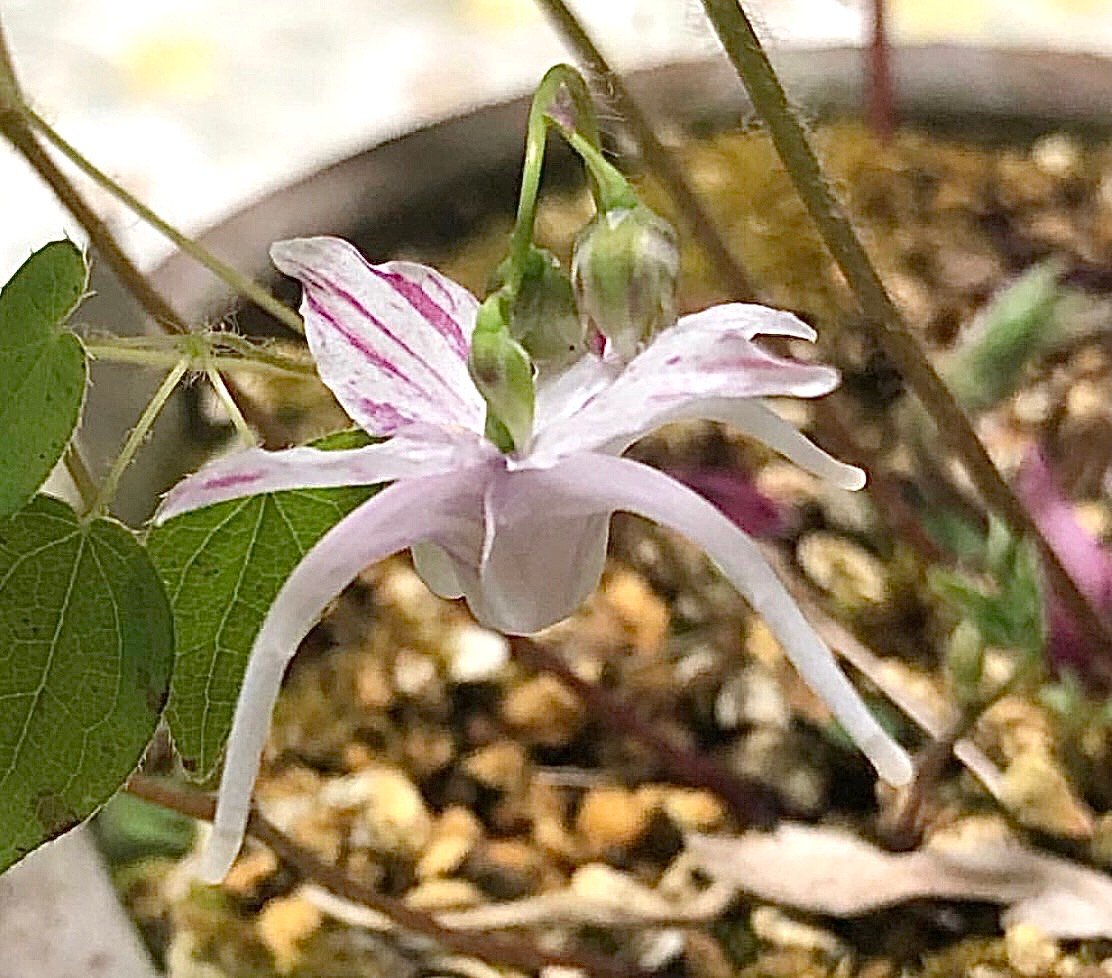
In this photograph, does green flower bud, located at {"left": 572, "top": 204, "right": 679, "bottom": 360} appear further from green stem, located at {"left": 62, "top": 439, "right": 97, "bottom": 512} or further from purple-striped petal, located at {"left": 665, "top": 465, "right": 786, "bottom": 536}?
purple-striped petal, located at {"left": 665, "top": 465, "right": 786, "bottom": 536}

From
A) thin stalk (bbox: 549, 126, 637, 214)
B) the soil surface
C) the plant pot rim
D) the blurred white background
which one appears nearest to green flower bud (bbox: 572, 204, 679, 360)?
thin stalk (bbox: 549, 126, 637, 214)

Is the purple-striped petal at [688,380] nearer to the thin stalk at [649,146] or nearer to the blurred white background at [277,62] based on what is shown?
the thin stalk at [649,146]

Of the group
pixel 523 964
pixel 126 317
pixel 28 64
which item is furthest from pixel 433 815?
pixel 28 64

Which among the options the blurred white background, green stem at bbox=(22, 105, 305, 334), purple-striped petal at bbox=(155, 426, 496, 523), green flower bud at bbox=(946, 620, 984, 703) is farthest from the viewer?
the blurred white background

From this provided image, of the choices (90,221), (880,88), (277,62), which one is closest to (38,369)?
(90,221)

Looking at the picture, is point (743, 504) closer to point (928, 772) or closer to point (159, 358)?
point (928, 772)

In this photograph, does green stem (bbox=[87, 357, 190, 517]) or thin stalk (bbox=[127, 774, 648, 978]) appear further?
thin stalk (bbox=[127, 774, 648, 978])

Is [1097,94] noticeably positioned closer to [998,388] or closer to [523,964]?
[998,388]
